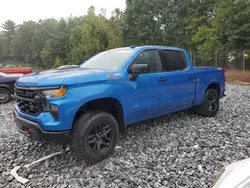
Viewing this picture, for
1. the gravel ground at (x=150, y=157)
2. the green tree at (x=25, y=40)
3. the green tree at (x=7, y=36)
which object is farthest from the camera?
the green tree at (x=7, y=36)

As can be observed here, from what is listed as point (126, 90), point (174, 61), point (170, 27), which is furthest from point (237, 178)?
point (170, 27)

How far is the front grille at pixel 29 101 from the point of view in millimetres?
2871

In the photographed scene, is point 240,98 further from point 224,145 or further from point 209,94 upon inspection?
point 224,145

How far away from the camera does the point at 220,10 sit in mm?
17281

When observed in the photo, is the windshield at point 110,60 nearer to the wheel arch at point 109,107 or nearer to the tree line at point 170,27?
the wheel arch at point 109,107

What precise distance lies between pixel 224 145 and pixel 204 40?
20.1m

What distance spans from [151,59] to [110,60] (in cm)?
80

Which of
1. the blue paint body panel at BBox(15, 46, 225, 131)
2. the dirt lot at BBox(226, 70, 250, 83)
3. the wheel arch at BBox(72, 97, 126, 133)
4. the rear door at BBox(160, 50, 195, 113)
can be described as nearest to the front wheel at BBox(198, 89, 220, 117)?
the blue paint body panel at BBox(15, 46, 225, 131)

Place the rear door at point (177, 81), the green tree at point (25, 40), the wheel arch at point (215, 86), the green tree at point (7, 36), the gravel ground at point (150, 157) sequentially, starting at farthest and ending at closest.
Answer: the green tree at point (7, 36), the green tree at point (25, 40), the wheel arch at point (215, 86), the rear door at point (177, 81), the gravel ground at point (150, 157)

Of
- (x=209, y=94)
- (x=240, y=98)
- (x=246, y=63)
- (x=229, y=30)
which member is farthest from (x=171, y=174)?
(x=246, y=63)

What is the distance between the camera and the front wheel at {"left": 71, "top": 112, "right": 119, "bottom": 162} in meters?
2.92

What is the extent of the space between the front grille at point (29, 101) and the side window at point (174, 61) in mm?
2464

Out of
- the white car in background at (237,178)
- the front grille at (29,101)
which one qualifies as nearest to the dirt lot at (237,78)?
the white car in background at (237,178)

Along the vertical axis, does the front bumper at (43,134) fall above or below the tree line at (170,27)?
below
